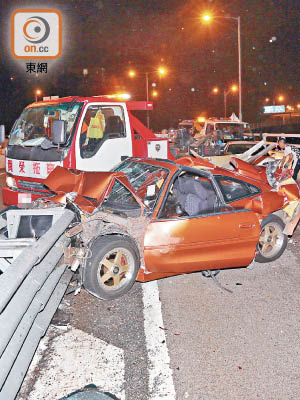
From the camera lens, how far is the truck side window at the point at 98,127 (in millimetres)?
8672

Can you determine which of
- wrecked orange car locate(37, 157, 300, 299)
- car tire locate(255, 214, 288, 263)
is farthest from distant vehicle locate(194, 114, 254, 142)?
wrecked orange car locate(37, 157, 300, 299)

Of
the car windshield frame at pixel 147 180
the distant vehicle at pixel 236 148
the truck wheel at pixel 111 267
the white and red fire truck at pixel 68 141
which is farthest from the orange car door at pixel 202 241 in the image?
the distant vehicle at pixel 236 148

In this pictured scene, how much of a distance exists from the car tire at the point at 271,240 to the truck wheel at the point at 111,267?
2095 mm

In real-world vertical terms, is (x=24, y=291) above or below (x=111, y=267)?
above

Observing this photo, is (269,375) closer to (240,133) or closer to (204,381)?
(204,381)

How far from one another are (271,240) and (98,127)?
3.93 metres

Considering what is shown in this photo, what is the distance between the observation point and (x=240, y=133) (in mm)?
21094

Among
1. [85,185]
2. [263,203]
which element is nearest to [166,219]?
[85,185]

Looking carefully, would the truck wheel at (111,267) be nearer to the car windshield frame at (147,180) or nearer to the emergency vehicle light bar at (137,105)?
the car windshield frame at (147,180)

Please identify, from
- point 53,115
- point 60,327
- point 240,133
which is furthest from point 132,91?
point 60,327

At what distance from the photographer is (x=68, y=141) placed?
8.43m

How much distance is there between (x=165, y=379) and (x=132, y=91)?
71.8 meters

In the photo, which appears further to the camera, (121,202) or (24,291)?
(121,202)

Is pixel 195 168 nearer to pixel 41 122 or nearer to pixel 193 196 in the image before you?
pixel 193 196
